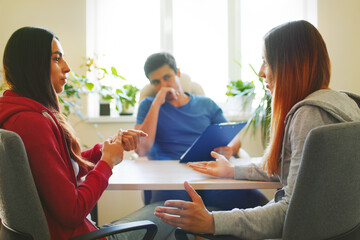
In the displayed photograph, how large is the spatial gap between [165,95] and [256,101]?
1.06m

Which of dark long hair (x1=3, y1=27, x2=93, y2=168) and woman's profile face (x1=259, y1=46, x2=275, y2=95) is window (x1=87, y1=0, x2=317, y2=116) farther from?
dark long hair (x1=3, y1=27, x2=93, y2=168)

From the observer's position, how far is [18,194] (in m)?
0.68

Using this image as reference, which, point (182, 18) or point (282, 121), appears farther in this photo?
point (182, 18)

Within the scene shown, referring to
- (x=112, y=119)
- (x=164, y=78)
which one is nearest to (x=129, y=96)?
(x=112, y=119)

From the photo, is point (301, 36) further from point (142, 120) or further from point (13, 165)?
point (142, 120)

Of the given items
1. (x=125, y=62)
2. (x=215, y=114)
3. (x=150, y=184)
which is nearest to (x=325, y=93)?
(x=150, y=184)

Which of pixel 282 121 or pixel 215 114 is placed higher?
pixel 282 121

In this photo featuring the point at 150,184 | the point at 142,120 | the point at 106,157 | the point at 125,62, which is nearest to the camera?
the point at 106,157

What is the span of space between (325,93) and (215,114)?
1198mm

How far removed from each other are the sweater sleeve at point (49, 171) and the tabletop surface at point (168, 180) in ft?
0.97

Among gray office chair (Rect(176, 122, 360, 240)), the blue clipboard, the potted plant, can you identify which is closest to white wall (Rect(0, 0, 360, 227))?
the potted plant

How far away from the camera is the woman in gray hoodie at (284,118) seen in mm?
759

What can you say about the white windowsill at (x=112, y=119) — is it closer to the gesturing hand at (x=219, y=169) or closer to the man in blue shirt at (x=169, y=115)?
the man in blue shirt at (x=169, y=115)

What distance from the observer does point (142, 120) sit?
1923mm
